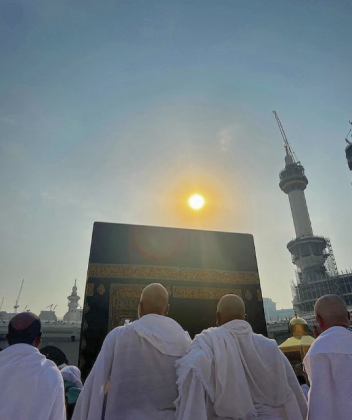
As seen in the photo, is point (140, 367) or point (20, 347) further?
point (140, 367)

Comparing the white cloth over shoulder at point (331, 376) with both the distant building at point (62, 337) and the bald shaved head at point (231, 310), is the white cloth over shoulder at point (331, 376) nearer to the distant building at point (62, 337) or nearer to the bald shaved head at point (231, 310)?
the bald shaved head at point (231, 310)

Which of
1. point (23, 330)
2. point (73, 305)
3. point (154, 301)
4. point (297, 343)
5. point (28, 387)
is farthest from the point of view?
point (73, 305)

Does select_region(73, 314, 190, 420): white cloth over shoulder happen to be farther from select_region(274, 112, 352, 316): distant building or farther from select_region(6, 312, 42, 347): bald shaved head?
select_region(274, 112, 352, 316): distant building

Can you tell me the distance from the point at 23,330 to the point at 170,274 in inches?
220

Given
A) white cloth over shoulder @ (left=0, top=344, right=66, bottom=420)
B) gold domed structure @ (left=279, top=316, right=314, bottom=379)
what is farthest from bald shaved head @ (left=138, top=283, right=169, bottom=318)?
gold domed structure @ (left=279, top=316, right=314, bottom=379)

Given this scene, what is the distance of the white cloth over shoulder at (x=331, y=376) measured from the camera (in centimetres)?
184

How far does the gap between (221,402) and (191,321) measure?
5392 mm

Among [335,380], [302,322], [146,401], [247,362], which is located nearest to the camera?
[335,380]

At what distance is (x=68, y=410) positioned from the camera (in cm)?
263

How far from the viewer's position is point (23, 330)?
6.71 ft

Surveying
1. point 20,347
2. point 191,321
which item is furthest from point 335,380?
point 191,321

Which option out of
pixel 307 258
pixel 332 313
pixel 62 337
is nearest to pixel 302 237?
pixel 307 258

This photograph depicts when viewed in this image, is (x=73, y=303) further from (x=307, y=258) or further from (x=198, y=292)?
(x=198, y=292)

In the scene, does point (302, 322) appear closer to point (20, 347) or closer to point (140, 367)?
point (140, 367)
